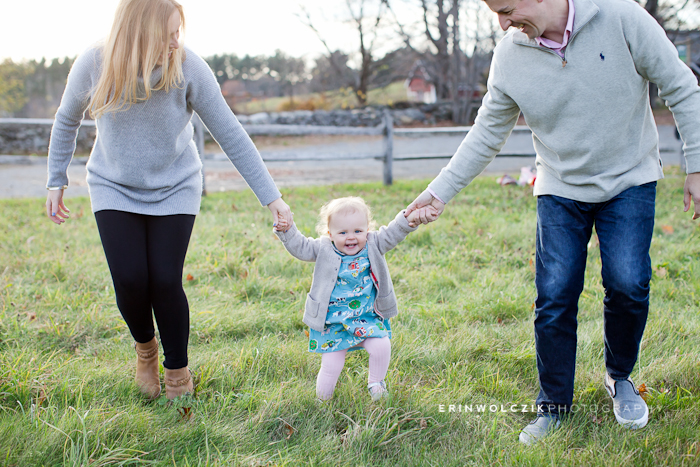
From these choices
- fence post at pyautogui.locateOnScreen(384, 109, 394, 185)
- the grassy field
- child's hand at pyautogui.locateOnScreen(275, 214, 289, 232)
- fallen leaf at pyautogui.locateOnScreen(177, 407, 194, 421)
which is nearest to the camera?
the grassy field

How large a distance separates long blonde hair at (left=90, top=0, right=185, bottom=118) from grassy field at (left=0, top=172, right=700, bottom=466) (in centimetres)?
128

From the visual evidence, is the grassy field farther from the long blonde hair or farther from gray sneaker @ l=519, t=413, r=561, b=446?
the long blonde hair

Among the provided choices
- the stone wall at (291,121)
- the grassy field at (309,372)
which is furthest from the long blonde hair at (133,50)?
the stone wall at (291,121)

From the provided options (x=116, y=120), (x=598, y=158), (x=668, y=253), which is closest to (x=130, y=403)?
(x=116, y=120)

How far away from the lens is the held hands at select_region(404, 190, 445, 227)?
7.97ft

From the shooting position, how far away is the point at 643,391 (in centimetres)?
241

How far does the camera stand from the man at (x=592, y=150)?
204 cm

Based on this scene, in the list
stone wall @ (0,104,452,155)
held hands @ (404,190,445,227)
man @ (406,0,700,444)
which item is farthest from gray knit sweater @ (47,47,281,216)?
stone wall @ (0,104,452,155)

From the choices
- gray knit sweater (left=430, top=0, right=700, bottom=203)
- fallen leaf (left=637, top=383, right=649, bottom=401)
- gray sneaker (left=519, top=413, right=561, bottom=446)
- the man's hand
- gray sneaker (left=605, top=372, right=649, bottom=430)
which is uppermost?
gray knit sweater (left=430, top=0, right=700, bottom=203)

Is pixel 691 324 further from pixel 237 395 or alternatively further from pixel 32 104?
pixel 32 104

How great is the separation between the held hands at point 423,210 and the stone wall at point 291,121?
41.7 feet

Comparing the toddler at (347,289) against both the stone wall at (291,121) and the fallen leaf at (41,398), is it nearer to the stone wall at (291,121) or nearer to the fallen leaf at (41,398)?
the fallen leaf at (41,398)

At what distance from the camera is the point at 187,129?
2502 millimetres

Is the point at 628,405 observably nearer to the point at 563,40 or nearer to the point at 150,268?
the point at 563,40
